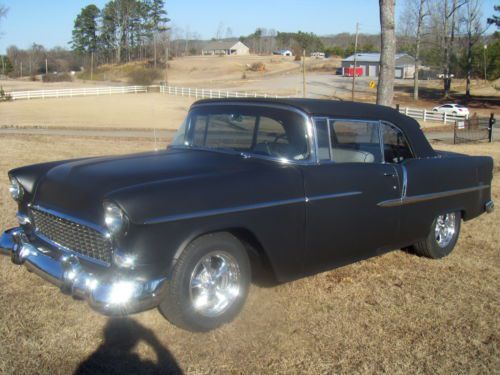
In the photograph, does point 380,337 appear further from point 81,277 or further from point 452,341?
point 81,277

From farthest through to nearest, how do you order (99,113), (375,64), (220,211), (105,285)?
(375,64)
(99,113)
(220,211)
(105,285)

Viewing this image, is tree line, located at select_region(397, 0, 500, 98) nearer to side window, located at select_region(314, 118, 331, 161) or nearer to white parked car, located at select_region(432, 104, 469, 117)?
white parked car, located at select_region(432, 104, 469, 117)

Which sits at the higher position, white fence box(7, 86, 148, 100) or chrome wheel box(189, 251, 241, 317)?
white fence box(7, 86, 148, 100)

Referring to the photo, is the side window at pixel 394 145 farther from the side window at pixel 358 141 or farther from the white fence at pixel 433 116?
the white fence at pixel 433 116

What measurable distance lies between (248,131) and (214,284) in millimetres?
1339

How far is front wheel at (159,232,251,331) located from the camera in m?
3.53

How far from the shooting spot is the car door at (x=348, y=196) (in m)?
4.13

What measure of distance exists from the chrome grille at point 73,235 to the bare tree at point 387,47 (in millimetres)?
9907

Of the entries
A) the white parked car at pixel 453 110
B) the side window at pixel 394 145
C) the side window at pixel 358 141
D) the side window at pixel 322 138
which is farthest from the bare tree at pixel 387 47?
the white parked car at pixel 453 110

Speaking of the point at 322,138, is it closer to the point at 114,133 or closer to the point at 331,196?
the point at 331,196

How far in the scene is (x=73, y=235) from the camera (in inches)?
145

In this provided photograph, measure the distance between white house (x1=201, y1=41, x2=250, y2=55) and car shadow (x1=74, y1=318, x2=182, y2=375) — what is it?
142 metres

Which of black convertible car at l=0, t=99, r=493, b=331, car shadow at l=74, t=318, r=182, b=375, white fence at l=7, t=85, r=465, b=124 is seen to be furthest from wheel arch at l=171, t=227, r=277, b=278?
white fence at l=7, t=85, r=465, b=124

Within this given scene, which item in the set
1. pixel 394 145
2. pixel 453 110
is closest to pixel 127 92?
pixel 453 110
